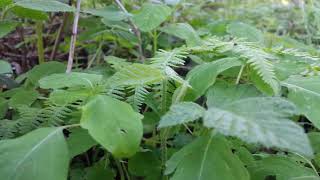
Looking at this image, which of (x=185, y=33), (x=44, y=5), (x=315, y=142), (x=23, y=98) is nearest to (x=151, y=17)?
(x=185, y=33)

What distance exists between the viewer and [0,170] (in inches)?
25.6

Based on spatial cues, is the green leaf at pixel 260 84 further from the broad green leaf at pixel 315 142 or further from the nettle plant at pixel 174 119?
the broad green leaf at pixel 315 142

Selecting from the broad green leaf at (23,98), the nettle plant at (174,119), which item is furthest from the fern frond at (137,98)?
the broad green leaf at (23,98)

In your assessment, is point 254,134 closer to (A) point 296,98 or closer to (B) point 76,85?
(A) point 296,98

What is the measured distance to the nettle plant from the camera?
0.60 meters

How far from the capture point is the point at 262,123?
1.87 feet

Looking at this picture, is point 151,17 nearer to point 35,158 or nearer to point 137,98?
point 137,98

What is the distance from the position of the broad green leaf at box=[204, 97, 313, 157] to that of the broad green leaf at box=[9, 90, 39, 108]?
1.76ft

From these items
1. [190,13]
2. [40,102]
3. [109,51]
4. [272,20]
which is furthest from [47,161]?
[272,20]

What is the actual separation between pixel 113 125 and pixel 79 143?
0.16 m

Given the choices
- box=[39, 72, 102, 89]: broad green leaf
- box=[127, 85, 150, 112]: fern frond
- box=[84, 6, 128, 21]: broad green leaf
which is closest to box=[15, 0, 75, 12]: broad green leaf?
box=[84, 6, 128, 21]: broad green leaf

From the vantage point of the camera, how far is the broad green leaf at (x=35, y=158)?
64cm

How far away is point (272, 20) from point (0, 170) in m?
1.81

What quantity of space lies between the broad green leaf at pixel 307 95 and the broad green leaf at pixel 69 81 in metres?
0.37
